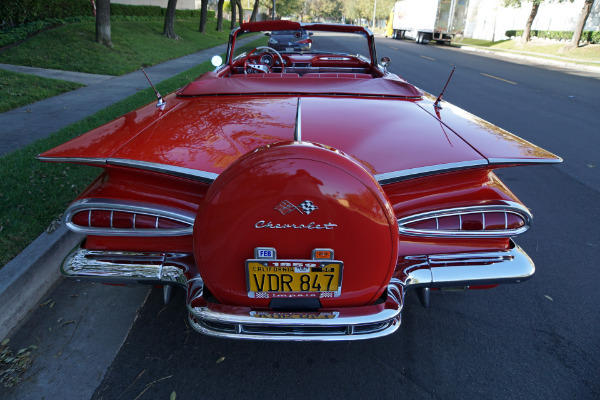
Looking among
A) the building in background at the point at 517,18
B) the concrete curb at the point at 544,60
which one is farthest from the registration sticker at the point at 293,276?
the building in background at the point at 517,18

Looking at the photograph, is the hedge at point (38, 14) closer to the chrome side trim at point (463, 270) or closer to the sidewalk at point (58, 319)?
the sidewalk at point (58, 319)

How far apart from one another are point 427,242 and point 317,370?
0.90 m

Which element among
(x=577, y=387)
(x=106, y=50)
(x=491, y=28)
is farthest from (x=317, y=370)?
(x=491, y=28)

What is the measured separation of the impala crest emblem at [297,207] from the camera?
1536 mm

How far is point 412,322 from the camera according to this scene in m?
2.49

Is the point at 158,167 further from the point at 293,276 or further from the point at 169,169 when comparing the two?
the point at 293,276

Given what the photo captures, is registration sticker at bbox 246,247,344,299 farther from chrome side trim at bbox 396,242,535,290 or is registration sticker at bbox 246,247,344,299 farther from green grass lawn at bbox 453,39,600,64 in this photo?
green grass lawn at bbox 453,39,600,64

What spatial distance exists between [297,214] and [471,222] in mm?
911

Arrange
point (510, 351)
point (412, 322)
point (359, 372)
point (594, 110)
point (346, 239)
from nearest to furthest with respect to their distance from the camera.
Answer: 1. point (346, 239)
2. point (359, 372)
3. point (510, 351)
4. point (412, 322)
5. point (594, 110)

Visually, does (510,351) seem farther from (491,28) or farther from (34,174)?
(491,28)

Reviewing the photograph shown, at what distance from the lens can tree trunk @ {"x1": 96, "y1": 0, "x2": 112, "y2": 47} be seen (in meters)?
12.4

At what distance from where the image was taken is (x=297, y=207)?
5.06 ft

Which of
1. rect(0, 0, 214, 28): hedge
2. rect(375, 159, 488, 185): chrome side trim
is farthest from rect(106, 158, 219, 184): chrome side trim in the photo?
rect(0, 0, 214, 28): hedge

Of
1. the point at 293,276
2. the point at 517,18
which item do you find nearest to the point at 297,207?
the point at 293,276
